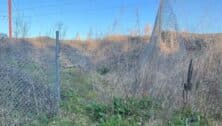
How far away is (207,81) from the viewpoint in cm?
721

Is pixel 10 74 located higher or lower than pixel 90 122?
higher

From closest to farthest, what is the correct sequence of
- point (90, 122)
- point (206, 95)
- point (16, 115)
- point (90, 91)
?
point (16, 115), point (90, 122), point (206, 95), point (90, 91)

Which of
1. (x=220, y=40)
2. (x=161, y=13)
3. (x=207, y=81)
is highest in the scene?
(x=161, y=13)

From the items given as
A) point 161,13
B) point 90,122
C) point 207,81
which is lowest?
point 90,122

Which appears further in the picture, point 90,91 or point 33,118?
point 90,91

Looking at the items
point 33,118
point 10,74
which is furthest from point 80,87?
point 33,118

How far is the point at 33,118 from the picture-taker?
627 cm

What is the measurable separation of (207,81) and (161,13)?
161 centimetres

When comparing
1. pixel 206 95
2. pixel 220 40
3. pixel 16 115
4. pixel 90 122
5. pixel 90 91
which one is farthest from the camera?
pixel 90 91

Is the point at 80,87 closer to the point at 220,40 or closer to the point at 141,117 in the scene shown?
the point at 141,117

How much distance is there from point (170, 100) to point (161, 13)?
177cm

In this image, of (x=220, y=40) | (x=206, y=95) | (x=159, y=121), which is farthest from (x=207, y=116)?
(x=220, y=40)

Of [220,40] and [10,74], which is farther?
[220,40]

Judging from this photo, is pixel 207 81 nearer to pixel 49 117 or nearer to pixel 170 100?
pixel 170 100
